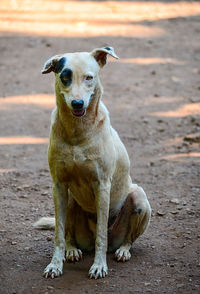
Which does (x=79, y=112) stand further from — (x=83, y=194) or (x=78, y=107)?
(x=83, y=194)

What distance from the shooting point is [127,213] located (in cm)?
529

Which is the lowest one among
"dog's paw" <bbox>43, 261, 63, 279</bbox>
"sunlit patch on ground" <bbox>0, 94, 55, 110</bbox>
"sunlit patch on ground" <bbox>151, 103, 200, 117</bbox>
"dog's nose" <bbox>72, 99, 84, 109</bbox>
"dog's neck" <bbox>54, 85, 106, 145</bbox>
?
"sunlit patch on ground" <bbox>151, 103, 200, 117</bbox>

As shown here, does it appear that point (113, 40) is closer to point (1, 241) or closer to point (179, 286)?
point (1, 241)

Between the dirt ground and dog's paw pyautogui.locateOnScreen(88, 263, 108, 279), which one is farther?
the dirt ground

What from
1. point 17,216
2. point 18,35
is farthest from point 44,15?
point 17,216

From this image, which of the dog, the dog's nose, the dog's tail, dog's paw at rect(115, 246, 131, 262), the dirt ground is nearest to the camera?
the dog's nose

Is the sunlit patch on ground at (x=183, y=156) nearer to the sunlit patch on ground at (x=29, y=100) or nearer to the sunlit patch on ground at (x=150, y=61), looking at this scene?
the sunlit patch on ground at (x=29, y=100)

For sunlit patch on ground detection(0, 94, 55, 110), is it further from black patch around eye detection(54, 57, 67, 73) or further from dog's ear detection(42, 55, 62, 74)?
black patch around eye detection(54, 57, 67, 73)

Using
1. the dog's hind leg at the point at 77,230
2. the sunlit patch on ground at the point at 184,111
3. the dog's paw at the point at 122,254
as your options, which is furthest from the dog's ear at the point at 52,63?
the sunlit patch on ground at the point at 184,111

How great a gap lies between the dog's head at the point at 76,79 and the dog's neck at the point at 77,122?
0.13 metres

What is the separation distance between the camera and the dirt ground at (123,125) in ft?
16.3

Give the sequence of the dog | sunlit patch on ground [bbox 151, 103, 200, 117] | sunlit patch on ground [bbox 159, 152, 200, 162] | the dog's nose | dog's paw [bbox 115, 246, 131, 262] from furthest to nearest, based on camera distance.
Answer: sunlit patch on ground [bbox 151, 103, 200, 117] < sunlit patch on ground [bbox 159, 152, 200, 162] < dog's paw [bbox 115, 246, 131, 262] < the dog < the dog's nose

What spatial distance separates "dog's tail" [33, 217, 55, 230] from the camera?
18.9 ft

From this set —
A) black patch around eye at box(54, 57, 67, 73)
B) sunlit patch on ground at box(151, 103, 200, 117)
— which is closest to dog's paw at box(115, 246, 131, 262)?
black patch around eye at box(54, 57, 67, 73)
